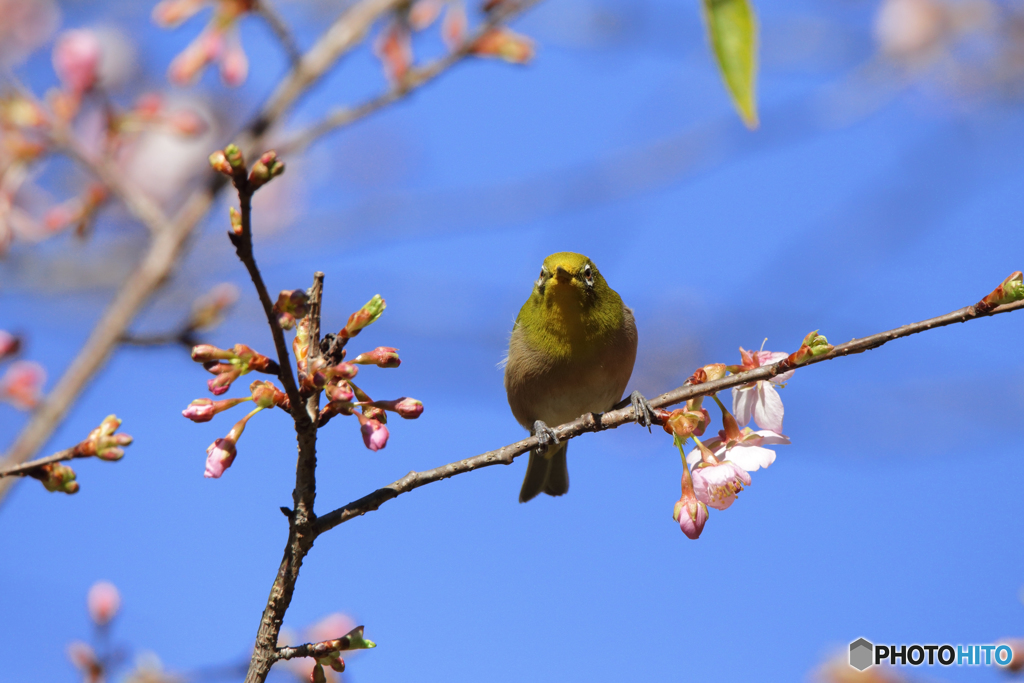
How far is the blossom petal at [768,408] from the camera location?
9.26 feet

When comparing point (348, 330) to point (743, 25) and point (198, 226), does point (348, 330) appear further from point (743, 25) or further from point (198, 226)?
point (198, 226)

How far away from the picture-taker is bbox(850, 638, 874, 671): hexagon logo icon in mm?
4316

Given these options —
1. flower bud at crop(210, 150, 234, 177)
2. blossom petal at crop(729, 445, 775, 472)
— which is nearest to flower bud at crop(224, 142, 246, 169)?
flower bud at crop(210, 150, 234, 177)

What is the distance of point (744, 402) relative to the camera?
2.86 m

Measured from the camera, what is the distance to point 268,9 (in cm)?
418

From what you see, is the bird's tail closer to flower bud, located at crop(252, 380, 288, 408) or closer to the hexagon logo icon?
the hexagon logo icon

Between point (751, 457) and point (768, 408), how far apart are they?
18 cm

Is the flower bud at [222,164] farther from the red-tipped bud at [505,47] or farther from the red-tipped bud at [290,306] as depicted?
the red-tipped bud at [505,47]

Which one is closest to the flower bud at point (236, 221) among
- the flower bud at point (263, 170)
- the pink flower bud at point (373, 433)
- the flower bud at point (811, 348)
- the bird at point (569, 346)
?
the flower bud at point (263, 170)

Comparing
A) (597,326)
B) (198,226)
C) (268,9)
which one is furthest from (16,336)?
(597,326)

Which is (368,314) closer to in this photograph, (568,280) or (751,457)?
(751,457)

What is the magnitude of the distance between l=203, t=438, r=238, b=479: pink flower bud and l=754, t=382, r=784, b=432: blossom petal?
65.3 inches

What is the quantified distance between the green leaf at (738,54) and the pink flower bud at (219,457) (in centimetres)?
162

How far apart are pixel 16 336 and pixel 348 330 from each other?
2040 millimetres
